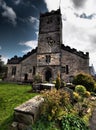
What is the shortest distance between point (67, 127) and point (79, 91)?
25.4ft

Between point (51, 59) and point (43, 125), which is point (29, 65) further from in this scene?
point (43, 125)

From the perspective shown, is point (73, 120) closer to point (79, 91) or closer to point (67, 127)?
point (67, 127)

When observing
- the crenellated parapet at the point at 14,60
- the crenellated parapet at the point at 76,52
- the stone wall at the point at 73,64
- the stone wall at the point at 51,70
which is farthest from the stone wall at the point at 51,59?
the crenellated parapet at the point at 14,60

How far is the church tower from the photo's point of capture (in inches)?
1177

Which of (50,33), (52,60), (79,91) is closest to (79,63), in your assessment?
(52,60)

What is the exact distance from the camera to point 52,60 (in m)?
30.0

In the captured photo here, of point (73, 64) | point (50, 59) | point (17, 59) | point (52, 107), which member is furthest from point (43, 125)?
point (17, 59)

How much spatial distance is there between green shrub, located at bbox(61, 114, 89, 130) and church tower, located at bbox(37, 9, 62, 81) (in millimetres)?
22589

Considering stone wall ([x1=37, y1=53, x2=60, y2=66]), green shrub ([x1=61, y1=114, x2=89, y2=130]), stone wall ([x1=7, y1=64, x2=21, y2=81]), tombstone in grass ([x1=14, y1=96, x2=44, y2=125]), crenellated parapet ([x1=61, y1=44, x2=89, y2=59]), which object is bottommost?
green shrub ([x1=61, y1=114, x2=89, y2=130])

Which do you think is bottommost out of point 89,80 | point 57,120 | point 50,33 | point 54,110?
point 57,120

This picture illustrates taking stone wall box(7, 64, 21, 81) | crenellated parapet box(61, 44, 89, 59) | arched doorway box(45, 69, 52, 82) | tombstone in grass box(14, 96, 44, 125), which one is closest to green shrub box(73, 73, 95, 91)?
crenellated parapet box(61, 44, 89, 59)

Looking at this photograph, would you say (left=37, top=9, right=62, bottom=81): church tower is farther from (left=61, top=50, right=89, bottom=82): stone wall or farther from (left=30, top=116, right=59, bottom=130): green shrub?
(left=30, top=116, right=59, bottom=130): green shrub

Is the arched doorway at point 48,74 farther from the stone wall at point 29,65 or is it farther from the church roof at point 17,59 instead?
the church roof at point 17,59

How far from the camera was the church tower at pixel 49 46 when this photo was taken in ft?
98.1
